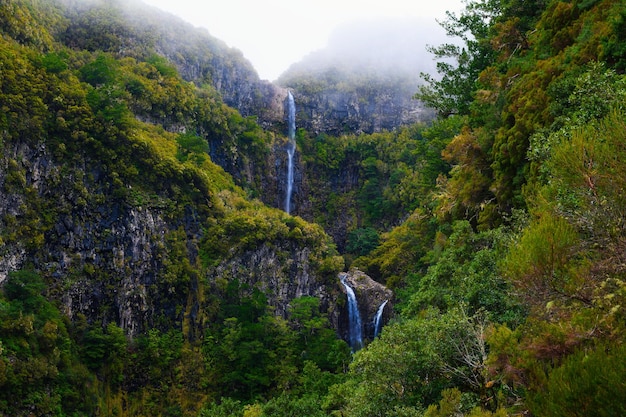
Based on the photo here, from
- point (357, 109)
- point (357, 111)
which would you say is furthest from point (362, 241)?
point (357, 109)

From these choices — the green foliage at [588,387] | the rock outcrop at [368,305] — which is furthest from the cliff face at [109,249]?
the green foliage at [588,387]

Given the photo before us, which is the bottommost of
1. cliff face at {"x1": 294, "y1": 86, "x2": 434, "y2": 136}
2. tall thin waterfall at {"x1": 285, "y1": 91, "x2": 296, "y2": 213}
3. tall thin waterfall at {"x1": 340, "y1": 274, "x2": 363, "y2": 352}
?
tall thin waterfall at {"x1": 340, "y1": 274, "x2": 363, "y2": 352}

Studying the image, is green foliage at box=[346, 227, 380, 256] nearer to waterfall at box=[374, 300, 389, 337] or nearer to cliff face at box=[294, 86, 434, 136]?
waterfall at box=[374, 300, 389, 337]

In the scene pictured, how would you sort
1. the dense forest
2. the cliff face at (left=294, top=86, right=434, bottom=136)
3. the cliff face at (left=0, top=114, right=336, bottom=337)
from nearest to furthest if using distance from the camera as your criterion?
the dense forest → the cliff face at (left=0, top=114, right=336, bottom=337) → the cliff face at (left=294, top=86, right=434, bottom=136)

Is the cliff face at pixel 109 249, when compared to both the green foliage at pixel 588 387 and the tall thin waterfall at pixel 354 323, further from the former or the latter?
the green foliage at pixel 588 387

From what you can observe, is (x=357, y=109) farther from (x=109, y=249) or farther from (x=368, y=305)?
(x=109, y=249)

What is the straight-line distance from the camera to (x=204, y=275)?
80.3 feet

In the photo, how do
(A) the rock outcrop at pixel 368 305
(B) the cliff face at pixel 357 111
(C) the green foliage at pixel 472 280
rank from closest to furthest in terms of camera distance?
(C) the green foliage at pixel 472 280 < (A) the rock outcrop at pixel 368 305 < (B) the cliff face at pixel 357 111

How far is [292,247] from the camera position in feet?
92.1

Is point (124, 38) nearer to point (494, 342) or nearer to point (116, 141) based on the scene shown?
point (116, 141)

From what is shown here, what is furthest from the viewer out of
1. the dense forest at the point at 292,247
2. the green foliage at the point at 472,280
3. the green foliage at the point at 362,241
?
the green foliage at the point at 362,241

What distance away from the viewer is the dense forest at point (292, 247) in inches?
161

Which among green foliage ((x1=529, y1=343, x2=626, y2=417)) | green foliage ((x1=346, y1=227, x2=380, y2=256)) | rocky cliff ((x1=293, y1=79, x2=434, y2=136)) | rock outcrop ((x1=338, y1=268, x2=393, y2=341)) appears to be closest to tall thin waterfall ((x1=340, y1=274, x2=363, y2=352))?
rock outcrop ((x1=338, y1=268, x2=393, y2=341))

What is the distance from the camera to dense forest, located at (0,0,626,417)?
408 cm
